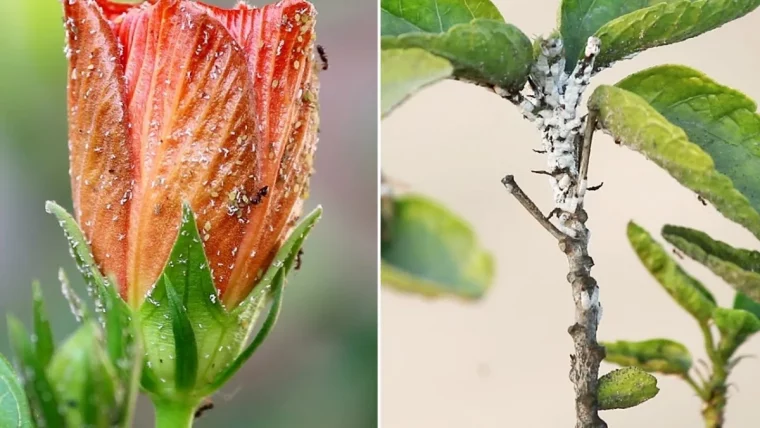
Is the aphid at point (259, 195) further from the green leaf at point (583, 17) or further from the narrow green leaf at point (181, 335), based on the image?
the green leaf at point (583, 17)

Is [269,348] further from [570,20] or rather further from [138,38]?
[570,20]

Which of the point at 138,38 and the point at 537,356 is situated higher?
the point at 138,38

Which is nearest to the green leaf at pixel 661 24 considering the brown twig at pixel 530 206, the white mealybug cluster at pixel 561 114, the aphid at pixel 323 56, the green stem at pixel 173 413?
the white mealybug cluster at pixel 561 114

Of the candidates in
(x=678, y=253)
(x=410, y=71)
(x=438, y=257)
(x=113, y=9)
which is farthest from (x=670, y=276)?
(x=113, y=9)

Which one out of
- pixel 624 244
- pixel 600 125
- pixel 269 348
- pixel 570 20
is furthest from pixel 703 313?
pixel 269 348

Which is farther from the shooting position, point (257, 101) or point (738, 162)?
point (738, 162)

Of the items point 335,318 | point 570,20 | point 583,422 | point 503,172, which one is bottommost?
point 583,422
